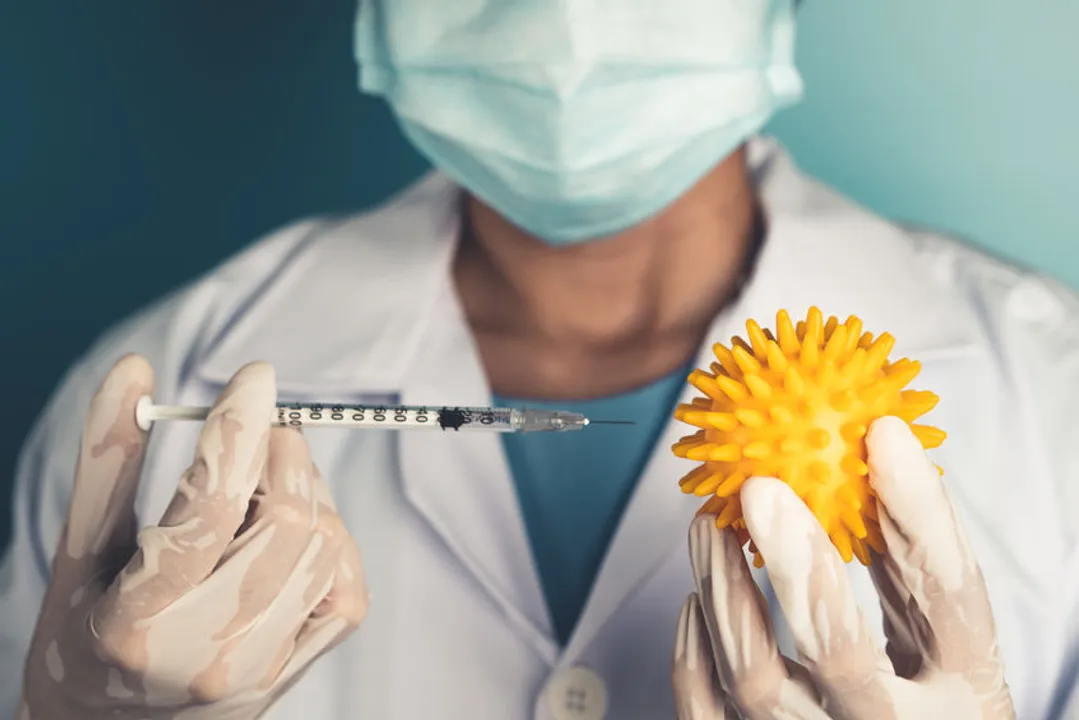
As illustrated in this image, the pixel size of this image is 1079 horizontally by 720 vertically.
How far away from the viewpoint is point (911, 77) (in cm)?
115

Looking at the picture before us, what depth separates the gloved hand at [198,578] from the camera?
2.18 feet

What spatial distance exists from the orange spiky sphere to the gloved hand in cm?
27

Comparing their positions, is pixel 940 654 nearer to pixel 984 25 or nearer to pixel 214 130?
pixel 984 25

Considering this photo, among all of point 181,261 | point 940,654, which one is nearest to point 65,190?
point 181,261

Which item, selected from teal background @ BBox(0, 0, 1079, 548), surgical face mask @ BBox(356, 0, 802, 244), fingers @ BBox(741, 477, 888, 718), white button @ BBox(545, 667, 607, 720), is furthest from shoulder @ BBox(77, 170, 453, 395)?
fingers @ BBox(741, 477, 888, 718)

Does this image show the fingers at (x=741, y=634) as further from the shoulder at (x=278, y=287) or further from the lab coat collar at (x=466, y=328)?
the shoulder at (x=278, y=287)

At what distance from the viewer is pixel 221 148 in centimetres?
136

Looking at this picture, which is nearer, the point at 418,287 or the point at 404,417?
the point at 404,417

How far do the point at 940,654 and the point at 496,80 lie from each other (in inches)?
21.4

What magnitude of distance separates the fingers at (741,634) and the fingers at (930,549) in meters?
0.09

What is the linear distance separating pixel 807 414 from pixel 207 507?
37 cm

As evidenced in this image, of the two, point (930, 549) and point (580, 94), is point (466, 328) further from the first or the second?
point (930, 549)

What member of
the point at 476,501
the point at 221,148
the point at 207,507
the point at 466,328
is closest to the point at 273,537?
the point at 207,507

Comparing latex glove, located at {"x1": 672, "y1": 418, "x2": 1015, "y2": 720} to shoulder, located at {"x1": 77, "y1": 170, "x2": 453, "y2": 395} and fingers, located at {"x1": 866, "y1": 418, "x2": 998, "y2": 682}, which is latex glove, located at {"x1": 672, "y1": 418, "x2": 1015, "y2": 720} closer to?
fingers, located at {"x1": 866, "y1": 418, "x2": 998, "y2": 682}
